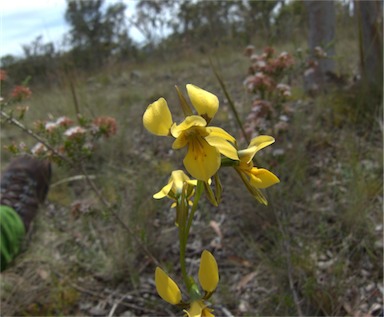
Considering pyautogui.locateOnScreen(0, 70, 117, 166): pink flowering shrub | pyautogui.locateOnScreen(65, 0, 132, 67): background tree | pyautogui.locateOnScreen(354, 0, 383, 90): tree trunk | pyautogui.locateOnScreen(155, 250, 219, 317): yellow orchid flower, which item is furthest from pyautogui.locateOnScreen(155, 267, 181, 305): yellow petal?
pyautogui.locateOnScreen(65, 0, 132, 67): background tree

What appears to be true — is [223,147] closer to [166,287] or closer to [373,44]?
[166,287]

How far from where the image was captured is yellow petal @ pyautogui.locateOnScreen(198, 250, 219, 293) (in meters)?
0.74

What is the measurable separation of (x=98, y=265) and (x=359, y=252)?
1.31 meters

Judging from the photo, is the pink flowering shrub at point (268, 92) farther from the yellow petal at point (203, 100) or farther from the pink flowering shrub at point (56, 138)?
the yellow petal at point (203, 100)

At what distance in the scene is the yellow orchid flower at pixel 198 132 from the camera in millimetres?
684

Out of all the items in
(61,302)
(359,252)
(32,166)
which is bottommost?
(359,252)

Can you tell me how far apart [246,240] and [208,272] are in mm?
1168

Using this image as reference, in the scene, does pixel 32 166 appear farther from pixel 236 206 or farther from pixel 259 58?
pixel 259 58

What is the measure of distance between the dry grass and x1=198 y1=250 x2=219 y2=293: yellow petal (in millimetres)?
928

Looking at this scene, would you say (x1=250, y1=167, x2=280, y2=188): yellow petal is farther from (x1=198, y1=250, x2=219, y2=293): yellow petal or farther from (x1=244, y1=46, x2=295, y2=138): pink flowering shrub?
(x1=244, y1=46, x2=295, y2=138): pink flowering shrub

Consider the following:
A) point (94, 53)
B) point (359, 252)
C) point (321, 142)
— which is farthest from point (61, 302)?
point (94, 53)

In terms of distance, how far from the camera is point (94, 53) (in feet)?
50.2

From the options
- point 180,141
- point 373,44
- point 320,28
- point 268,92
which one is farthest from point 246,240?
point 320,28

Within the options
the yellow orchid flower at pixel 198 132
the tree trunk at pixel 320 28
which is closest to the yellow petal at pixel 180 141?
the yellow orchid flower at pixel 198 132
